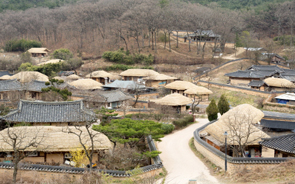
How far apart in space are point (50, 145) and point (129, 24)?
39.7 meters

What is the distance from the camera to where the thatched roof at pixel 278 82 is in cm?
3269

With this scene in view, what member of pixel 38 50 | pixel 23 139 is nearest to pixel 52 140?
pixel 23 139

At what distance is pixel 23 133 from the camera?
52.7ft

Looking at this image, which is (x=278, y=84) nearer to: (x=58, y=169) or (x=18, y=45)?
(x=58, y=169)

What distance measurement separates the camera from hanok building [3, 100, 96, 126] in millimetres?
19391

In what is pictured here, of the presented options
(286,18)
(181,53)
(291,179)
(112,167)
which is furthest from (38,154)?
(286,18)

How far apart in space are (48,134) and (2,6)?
78.0 metres

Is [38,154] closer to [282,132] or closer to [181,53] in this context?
[282,132]

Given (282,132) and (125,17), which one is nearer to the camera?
(282,132)

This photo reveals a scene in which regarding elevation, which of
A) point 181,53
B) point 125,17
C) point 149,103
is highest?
point 125,17

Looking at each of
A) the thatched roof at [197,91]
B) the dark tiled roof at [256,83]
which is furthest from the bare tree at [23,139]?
the dark tiled roof at [256,83]

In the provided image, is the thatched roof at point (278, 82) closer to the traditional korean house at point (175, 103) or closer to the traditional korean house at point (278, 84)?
the traditional korean house at point (278, 84)

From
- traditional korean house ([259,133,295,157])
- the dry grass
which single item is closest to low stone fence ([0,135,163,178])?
the dry grass

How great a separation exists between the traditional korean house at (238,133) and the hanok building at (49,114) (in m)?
7.43
